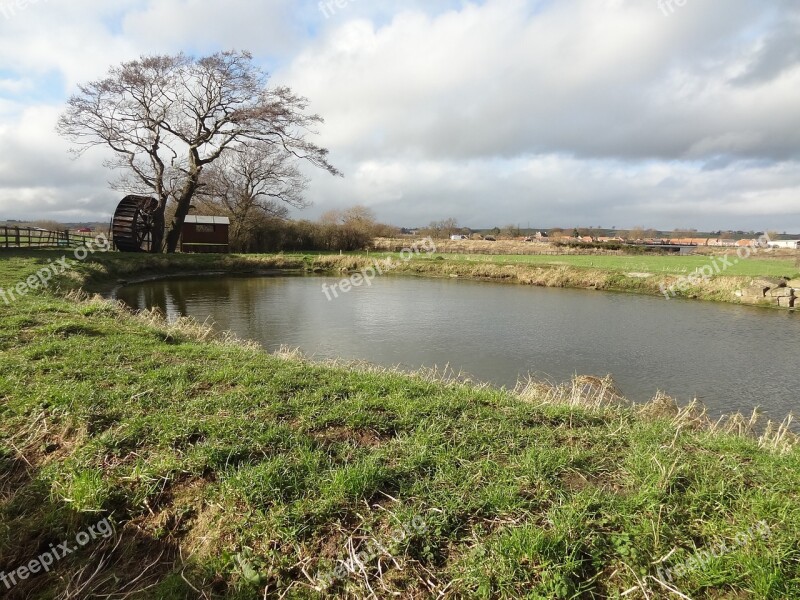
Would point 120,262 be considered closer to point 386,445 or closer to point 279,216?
point 279,216

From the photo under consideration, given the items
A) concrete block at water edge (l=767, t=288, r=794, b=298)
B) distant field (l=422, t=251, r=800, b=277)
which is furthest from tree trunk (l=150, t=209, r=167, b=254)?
concrete block at water edge (l=767, t=288, r=794, b=298)

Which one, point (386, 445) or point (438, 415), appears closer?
point (386, 445)

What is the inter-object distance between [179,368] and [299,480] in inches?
130

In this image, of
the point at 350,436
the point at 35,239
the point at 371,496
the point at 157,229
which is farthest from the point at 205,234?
the point at 371,496

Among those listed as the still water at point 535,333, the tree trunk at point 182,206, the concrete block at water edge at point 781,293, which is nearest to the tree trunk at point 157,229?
the tree trunk at point 182,206

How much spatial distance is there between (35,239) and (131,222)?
5.25 m

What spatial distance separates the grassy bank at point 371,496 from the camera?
8.69 ft

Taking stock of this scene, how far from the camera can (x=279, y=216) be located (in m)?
43.2

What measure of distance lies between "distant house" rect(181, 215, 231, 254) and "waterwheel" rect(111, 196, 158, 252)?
16.2ft

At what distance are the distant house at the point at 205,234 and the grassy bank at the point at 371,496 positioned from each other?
3454 centimetres

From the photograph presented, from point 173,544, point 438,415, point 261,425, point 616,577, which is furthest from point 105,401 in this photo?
point 616,577

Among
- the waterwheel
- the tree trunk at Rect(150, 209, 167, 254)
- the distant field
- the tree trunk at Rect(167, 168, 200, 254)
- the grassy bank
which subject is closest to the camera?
the grassy bank

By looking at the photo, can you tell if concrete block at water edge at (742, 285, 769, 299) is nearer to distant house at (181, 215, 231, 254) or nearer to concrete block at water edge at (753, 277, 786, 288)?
concrete block at water edge at (753, 277, 786, 288)

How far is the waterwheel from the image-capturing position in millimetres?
29312
